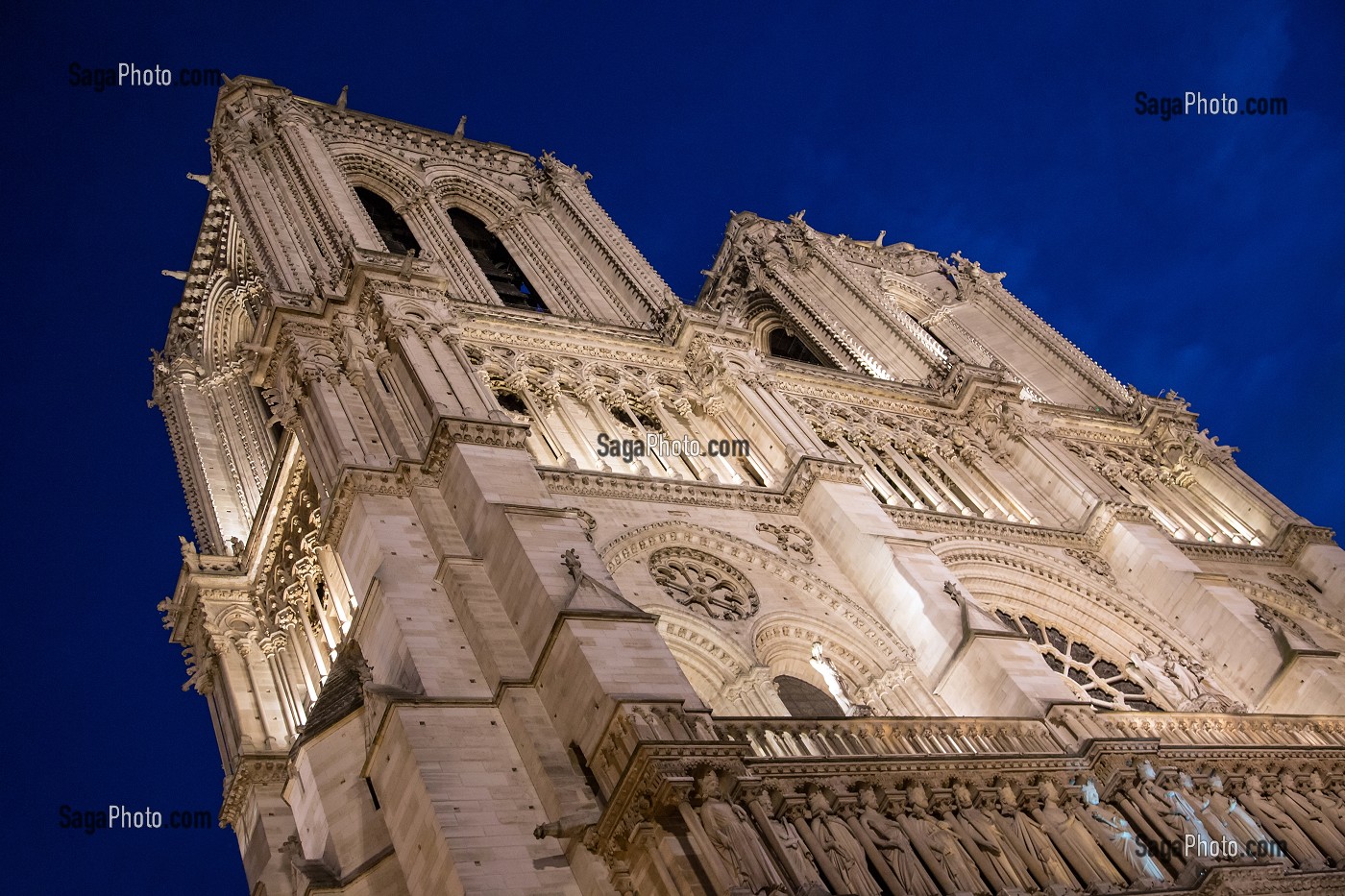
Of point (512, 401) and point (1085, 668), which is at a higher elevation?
point (512, 401)

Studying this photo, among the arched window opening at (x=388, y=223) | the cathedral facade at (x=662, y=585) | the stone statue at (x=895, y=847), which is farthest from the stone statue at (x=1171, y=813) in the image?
the arched window opening at (x=388, y=223)

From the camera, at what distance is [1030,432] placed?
105 ft

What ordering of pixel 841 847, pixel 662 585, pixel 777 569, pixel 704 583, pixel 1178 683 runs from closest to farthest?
pixel 841 847, pixel 662 585, pixel 704 583, pixel 777 569, pixel 1178 683

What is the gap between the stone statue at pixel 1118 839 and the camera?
17867mm

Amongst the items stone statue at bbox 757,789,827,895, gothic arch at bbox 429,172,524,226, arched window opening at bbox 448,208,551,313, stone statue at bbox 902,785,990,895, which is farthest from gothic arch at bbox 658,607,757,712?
gothic arch at bbox 429,172,524,226

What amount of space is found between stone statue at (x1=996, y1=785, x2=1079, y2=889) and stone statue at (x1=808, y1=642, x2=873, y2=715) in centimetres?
250

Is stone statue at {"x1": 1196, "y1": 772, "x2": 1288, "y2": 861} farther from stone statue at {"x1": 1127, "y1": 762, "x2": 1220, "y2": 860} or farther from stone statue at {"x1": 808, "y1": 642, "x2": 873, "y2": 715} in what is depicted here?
stone statue at {"x1": 808, "y1": 642, "x2": 873, "y2": 715}

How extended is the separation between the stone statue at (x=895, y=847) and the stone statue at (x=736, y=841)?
7.00ft

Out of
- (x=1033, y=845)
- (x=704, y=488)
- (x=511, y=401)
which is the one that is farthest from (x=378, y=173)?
(x=1033, y=845)

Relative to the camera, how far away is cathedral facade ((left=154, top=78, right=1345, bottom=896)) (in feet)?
54.0

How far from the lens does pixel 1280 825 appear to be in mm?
20422

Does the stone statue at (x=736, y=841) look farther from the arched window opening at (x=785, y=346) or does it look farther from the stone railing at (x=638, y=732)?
the arched window opening at (x=785, y=346)

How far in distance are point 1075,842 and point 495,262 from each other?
74.7ft

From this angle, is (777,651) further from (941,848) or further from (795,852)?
(795,852)
